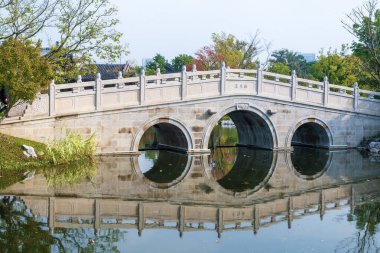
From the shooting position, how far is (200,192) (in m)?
13.7

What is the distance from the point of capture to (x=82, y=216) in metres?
10.7

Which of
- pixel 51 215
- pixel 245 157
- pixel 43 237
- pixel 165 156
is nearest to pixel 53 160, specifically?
pixel 51 215

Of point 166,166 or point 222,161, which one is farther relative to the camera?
point 222,161

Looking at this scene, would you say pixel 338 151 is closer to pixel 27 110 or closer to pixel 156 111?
pixel 156 111

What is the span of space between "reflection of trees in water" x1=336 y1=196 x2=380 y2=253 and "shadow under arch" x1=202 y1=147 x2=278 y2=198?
3030 mm

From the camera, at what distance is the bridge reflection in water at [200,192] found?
10.8 meters

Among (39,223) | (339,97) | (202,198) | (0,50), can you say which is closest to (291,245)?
(202,198)

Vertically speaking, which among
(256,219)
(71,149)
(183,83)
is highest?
(183,83)

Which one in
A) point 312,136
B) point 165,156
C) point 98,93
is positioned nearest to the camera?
point 98,93

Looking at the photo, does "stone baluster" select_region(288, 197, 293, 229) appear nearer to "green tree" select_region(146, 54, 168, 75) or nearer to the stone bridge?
the stone bridge

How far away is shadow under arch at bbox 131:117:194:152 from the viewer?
1986 centimetres

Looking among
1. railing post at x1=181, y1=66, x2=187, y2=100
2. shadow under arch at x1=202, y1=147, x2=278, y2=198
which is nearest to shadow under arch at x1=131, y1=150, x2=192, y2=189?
shadow under arch at x1=202, y1=147, x2=278, y2=198

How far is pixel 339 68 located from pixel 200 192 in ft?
82.5

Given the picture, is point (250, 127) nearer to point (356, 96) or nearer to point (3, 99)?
point (356, 96)
